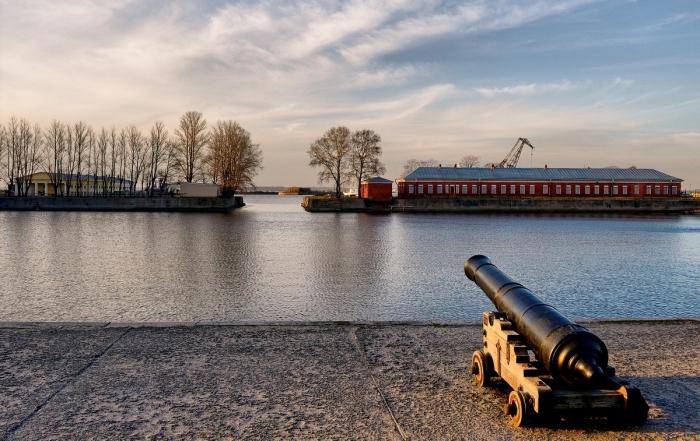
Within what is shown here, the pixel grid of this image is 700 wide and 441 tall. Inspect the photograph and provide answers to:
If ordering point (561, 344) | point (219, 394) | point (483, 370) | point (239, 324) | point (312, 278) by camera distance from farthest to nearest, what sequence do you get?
point (312, 278) → point (239, 324) → point (483, 370) → point (219, 394) → point (561, 344)

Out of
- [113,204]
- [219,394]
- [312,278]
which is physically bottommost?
[312,278]

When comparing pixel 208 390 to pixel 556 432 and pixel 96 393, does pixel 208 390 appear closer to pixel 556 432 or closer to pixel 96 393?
pixel 96 393

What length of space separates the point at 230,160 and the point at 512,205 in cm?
3904

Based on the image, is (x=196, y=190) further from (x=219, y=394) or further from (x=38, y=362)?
(x=219, y=394)

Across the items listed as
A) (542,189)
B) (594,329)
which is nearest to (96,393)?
(594,329)

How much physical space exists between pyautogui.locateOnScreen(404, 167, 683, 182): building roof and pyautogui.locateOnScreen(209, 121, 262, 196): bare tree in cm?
2292

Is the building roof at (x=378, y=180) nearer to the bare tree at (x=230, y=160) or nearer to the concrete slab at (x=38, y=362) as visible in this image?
the bare tree at (x=230, y=160)

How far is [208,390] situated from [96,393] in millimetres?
Answer: 1036

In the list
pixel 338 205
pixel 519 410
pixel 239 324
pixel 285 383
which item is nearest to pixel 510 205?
pixel 338 205

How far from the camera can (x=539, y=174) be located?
261 feet

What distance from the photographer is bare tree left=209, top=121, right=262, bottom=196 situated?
73.9 meters

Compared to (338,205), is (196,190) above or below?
above

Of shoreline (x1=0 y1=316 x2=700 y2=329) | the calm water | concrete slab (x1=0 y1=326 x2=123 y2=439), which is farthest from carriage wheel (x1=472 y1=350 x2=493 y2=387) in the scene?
the calm water

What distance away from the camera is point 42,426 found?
14.6 feet
